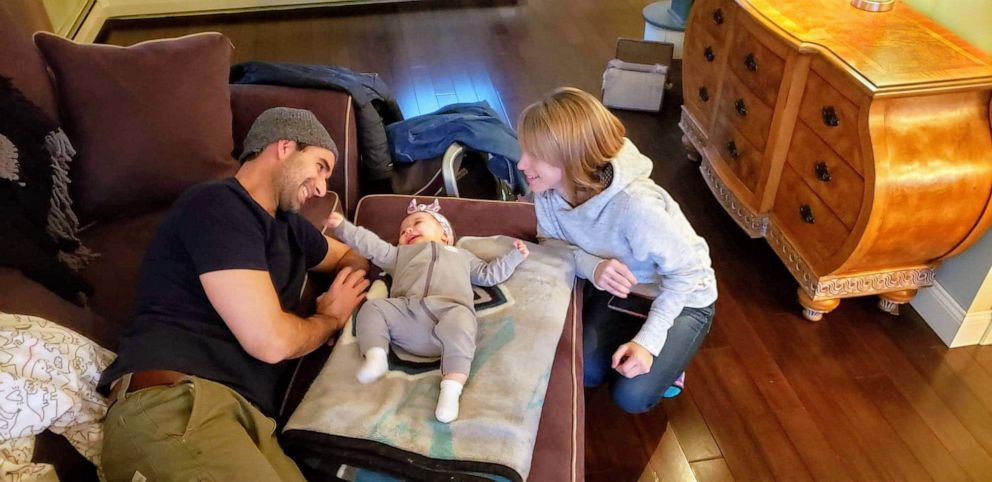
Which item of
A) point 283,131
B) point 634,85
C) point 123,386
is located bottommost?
point 634,85

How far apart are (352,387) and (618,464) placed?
0.80m

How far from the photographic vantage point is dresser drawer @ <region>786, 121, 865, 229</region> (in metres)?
1.89

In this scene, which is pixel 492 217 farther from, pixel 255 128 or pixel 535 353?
pixel 255 128

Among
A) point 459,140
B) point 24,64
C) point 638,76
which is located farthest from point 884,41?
point 24,64

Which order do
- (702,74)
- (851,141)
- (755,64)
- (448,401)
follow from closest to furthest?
(448,401) → (851,141) → (755,64) → (702,74)

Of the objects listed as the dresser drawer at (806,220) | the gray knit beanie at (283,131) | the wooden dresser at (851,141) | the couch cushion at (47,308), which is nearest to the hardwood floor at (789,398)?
the wooden dresser at (851,141)

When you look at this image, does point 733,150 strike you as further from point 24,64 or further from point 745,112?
point 24,64

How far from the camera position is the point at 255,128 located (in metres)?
1.49

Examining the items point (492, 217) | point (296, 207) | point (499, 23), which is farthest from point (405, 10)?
point (296, 207)

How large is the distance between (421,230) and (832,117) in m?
1.18

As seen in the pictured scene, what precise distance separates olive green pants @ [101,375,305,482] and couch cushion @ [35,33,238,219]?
82cm

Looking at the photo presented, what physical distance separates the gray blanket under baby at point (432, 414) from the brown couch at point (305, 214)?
0.07 metres

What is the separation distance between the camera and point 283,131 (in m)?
1.46

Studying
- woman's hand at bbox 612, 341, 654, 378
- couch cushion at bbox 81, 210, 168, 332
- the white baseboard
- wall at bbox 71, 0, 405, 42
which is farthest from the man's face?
wall at bbox 71, 0, 405, 42
